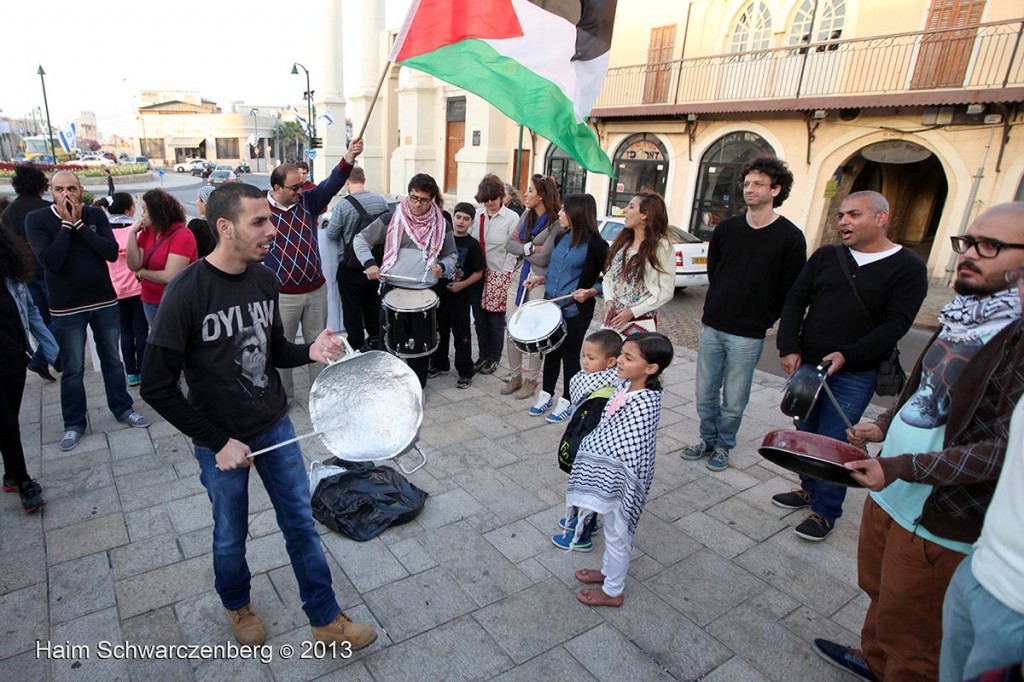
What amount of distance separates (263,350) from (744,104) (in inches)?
610

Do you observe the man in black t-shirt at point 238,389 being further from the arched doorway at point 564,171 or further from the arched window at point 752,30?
the arched doorway at point 564,171

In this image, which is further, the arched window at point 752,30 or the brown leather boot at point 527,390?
the arched window at point 752,30

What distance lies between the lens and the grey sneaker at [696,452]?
4395 mm

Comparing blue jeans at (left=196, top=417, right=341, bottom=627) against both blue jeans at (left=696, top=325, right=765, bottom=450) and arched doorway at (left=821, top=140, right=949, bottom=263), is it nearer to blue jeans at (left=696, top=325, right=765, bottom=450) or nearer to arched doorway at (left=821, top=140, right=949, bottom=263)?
blue jeans at (left=696, top=325, right=765, bottom=450)

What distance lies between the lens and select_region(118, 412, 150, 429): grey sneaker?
14.6 feet

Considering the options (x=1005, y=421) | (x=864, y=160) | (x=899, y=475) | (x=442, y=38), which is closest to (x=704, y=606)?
(x=899, y=475)

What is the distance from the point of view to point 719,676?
2.45m

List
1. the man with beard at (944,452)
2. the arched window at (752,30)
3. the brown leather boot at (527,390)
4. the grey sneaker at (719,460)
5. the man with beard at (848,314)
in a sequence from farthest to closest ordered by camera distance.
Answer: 1. the arched window at (752,30)
2. the brown leather boot at (527,390)
3. the grey sneaker at (719,460)
4. the man with beard at (848,314)
5. the man with beard at (944,452)

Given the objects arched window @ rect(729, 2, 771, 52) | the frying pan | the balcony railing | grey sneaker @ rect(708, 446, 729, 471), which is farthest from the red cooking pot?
arched window @ rect(729, 2, 771, 52)

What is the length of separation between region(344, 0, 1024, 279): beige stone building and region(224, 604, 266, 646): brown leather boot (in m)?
13.8

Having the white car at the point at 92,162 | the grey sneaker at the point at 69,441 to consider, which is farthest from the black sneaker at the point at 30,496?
the white car at the point at 92,162

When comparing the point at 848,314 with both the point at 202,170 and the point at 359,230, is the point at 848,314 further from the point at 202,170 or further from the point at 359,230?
the point at 202,170

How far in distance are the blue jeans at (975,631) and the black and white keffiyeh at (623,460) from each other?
4.15 feet

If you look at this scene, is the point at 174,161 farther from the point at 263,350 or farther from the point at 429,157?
the point at 263,350
